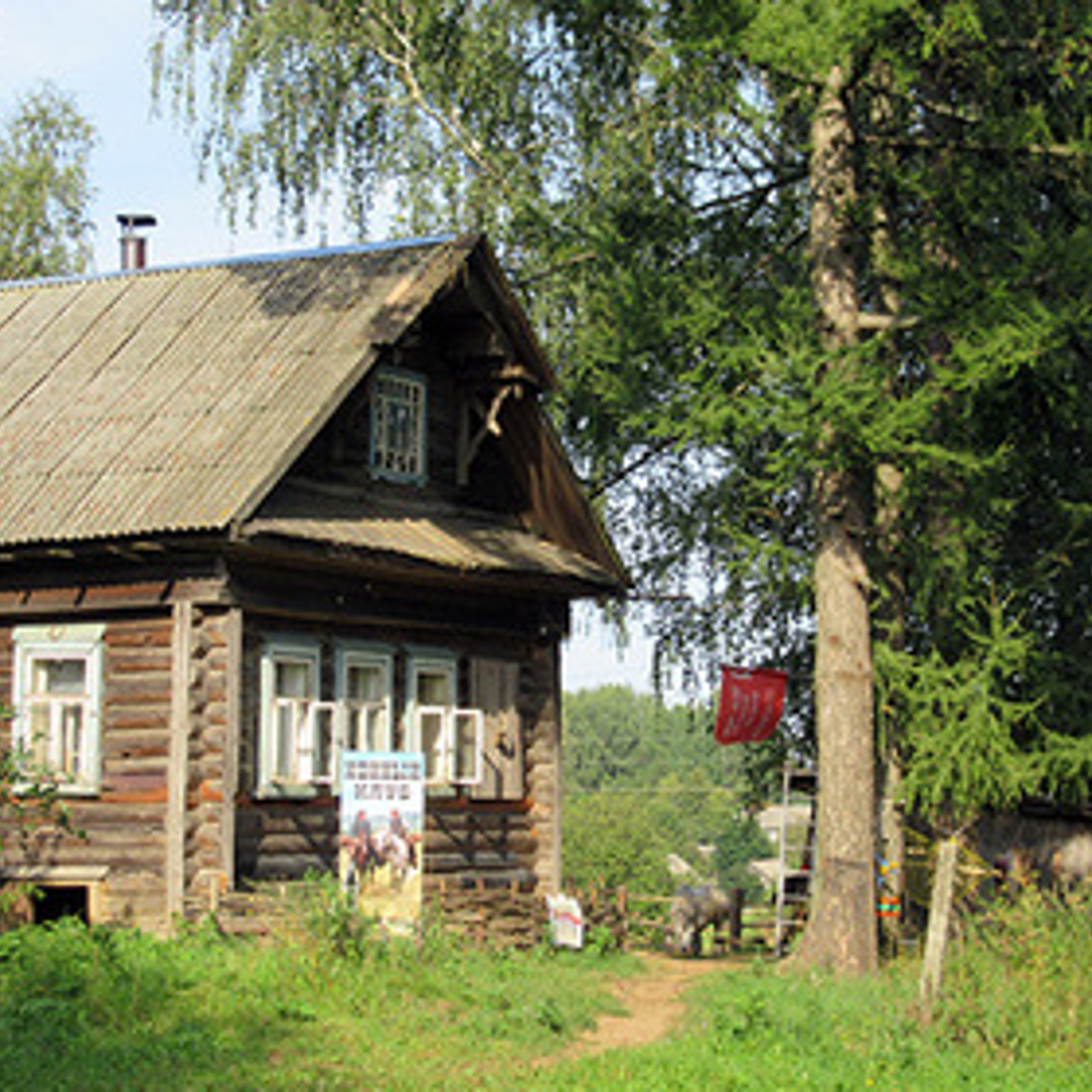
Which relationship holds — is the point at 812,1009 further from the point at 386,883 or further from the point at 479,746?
the point at 479,746

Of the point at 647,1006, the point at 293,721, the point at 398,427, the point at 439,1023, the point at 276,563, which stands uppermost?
the point at 398,427

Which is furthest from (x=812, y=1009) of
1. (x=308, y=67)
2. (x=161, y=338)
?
(x=308, y=67)

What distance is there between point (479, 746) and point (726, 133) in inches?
335

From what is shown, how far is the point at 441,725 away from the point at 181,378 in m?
4.61

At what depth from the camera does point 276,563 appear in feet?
63.6

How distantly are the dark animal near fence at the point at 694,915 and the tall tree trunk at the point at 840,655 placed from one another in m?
6.84

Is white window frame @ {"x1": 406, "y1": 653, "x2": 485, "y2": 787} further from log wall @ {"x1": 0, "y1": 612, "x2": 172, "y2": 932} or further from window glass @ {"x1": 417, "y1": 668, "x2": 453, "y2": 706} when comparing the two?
log wall @ {"x1": 0, "y1": 612, "x2": 172, "y2": 932}

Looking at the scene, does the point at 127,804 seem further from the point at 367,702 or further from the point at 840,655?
the point at 840,655

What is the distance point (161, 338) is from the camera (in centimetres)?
2200

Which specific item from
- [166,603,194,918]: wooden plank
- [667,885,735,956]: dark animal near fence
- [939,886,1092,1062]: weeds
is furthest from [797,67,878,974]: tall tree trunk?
[667,885,735,956]: dark animal near fence

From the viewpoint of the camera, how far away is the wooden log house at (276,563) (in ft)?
61.6

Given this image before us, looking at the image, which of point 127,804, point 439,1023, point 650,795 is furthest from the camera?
point 650,795

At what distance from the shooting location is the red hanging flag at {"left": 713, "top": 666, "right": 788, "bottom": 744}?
2375 centimetres

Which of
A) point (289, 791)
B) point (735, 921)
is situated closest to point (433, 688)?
point (289, 791)
